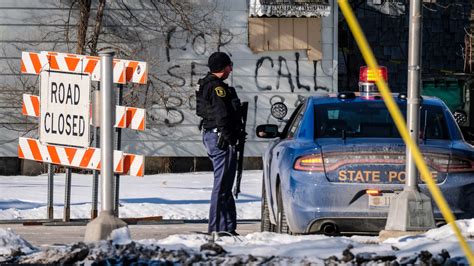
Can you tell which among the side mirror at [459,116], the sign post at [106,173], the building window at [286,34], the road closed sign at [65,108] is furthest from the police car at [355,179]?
the building window at [286,34]

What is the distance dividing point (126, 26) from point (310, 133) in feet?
49.8

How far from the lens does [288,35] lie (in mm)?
26672

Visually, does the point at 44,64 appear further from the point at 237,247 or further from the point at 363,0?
the point at 363,0

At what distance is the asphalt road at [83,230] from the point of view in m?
13.0

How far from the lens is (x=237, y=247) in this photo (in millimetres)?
9055

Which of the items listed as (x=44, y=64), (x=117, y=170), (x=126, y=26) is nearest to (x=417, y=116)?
(x=117, y=170)

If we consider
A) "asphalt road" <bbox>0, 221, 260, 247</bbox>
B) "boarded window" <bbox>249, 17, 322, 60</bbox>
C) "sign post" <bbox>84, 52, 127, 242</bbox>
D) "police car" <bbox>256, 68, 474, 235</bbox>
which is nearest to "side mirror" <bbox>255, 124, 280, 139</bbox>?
"police car" <bbox>256, 68, 474, 235</bbox>

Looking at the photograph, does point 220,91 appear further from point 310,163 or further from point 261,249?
point 261,249

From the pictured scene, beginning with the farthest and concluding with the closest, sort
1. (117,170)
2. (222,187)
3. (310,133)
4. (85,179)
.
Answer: (85,179) → (117,170) → (222,187) → (310,133)

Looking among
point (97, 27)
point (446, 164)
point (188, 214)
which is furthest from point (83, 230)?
point (97, 27)

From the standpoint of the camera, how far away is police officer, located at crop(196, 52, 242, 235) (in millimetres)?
12375

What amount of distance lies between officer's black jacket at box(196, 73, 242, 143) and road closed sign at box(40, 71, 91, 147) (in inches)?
85.2

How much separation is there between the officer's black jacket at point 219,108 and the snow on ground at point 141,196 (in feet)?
13.7

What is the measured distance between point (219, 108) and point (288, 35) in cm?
1439
